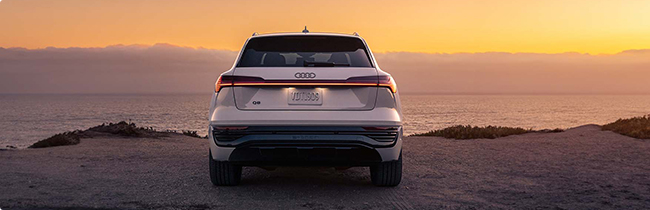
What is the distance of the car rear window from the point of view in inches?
252

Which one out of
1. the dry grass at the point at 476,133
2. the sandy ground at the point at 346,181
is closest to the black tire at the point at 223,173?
the sandy ground at the point at 346,181

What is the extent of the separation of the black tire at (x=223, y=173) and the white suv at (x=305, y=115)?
26.0 inches

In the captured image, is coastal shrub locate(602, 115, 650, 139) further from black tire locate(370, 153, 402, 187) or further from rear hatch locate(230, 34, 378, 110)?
rear hatch locate(230, 34, 378, 110)

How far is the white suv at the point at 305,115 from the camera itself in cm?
596

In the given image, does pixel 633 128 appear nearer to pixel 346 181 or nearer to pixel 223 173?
pixel 346 181

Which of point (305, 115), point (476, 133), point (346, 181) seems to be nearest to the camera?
point (305, 115)

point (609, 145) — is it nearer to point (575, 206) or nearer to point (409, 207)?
point (575, 206)

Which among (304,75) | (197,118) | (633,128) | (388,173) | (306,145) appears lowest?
(197,118)

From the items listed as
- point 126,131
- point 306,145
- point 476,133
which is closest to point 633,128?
point 476,133

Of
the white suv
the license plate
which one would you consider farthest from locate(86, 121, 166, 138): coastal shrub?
the license plate

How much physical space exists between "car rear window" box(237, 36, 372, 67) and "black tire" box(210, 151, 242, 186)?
1.38m

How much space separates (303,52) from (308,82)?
721 mm

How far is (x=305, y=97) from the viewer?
6.01 meters

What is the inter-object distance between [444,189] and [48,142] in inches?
399
